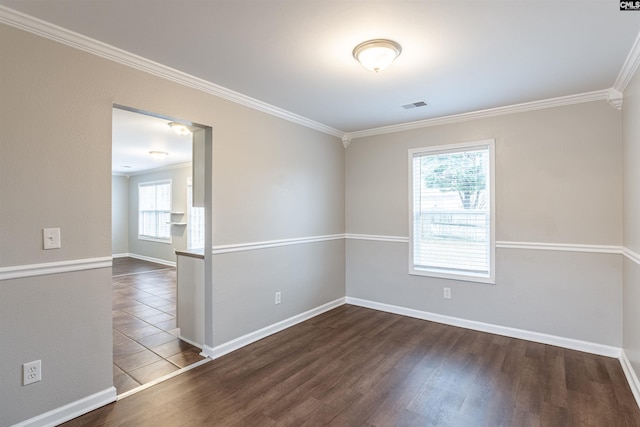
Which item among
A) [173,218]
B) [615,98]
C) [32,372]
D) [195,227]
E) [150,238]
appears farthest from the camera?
[150,238]

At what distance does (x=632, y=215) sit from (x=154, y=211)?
30.5ft

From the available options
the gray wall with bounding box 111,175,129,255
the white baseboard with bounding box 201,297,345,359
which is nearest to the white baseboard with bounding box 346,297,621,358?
the white baseboard with bounding box 201,297,345,359

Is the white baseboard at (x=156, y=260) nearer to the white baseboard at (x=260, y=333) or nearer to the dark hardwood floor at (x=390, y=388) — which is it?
the white baseboard at (x=260, y=333)

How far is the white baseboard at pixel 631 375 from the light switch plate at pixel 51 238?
4145 mm

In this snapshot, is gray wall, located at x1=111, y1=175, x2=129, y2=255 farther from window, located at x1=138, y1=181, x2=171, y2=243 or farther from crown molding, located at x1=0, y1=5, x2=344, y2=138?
crown molding, located at x1=0, y1=5, x2=344, y2=138

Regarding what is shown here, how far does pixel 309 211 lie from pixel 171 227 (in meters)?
5.36

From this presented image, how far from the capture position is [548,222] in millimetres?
3264

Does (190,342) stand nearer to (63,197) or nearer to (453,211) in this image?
(63,197)

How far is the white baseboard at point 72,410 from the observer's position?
6.36 feet

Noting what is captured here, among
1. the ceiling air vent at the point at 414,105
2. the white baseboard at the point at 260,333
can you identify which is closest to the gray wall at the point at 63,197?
the white baseboard at the point at 260,333

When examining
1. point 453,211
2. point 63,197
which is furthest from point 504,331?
point 63,197

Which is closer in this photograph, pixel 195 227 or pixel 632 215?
pixel 632 215

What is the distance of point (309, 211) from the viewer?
411cm

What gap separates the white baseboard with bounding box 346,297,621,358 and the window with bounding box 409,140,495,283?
518 mm
